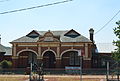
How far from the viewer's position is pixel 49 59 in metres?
60.4

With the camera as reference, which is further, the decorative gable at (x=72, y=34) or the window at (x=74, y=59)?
the decorative gable at (x=72, y=34)

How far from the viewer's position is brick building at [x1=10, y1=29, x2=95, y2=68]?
57.8 m

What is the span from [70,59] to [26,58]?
359 inches

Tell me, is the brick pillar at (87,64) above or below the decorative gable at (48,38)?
below

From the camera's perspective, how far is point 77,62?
5956 centimetres

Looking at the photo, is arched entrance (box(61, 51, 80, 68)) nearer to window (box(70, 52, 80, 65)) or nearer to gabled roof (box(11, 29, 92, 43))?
window (box(70, 52, 80, 65))

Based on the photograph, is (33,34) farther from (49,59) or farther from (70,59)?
(70,59)

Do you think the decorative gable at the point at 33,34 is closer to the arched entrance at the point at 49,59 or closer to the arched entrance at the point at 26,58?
the arched entrance at the point at 26,58

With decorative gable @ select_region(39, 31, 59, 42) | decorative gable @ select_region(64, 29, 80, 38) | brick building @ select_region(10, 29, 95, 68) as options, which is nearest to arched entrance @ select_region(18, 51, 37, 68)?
brick building @ select_region(10, 29, 95, 68)

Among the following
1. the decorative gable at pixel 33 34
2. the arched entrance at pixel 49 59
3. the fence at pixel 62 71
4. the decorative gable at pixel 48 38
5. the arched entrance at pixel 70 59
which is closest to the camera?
the fence at pixel 62 71

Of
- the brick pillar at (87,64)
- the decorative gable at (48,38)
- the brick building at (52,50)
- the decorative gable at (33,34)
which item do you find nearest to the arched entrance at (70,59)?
the brick building at (52,50)

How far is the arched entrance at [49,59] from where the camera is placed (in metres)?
59.7

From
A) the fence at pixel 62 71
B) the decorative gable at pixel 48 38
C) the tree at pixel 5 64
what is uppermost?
the decorative gable at pixel 48 38

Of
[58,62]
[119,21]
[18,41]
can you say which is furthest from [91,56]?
[119,21]
